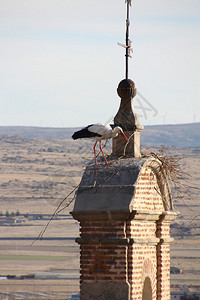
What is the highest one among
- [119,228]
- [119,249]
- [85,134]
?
[85,134]

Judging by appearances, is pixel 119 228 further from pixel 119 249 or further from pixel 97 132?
pixel 97 132

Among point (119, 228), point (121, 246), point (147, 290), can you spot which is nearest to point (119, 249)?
point (121, 246)

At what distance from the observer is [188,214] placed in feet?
385

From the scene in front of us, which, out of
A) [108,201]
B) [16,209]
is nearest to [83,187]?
[108,201]

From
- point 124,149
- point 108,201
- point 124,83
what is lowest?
point 108,201

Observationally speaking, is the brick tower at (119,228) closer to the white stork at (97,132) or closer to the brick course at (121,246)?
the brick course at (121,246)

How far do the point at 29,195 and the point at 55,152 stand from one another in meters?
38.9

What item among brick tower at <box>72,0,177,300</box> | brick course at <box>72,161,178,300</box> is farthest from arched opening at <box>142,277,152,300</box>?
brick course at <box>72,161,178,300</box>

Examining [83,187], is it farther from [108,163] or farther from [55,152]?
[55,152]

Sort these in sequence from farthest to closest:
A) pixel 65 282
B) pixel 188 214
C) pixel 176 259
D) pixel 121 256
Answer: pixel 188 214 < pixel 176 259 < pixel 65 282 < pixel 121 256

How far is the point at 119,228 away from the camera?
9820 mm

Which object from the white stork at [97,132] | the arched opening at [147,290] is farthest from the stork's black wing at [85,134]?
the arched opening at [147,290]

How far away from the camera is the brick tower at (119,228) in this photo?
978 cm

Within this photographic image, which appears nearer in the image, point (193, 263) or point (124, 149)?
point (124, 149)
